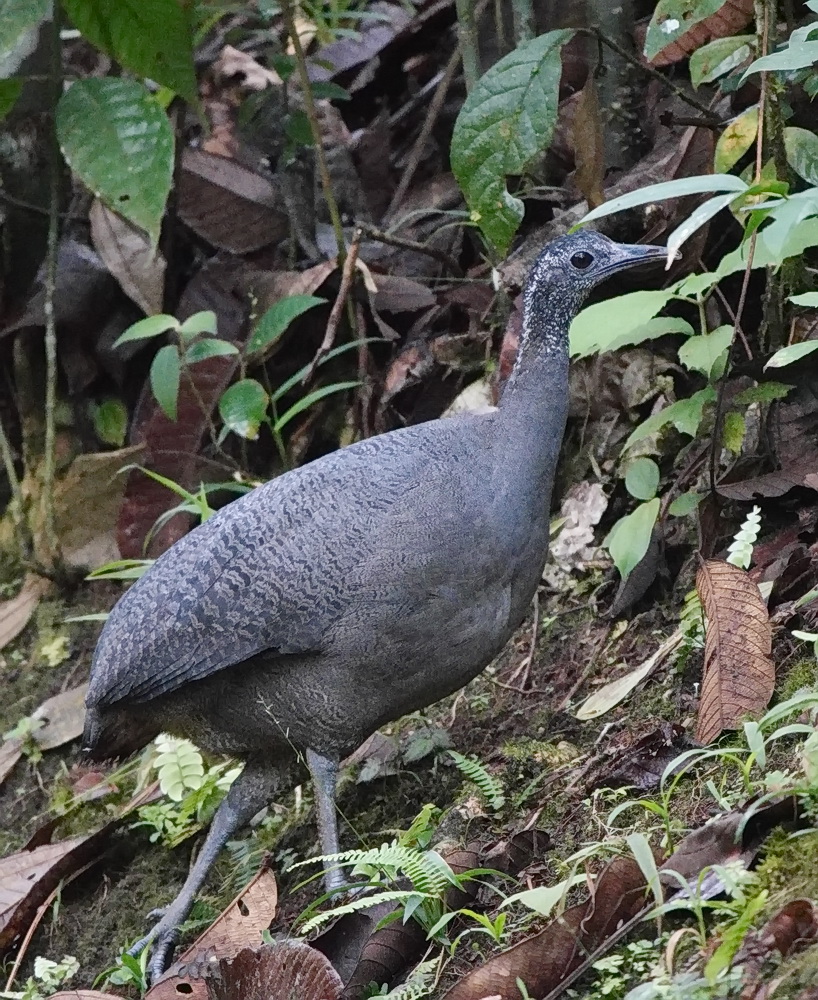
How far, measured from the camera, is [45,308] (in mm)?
6176

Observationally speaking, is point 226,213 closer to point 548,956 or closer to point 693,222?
point 693,222

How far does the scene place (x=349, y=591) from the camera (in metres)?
3.79

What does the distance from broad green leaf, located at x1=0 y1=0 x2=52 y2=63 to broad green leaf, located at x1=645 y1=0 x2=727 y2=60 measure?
252cm

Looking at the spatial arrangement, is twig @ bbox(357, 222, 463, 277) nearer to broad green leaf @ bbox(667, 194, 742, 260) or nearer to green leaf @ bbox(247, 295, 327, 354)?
green leaf @ bbox(247, 295, 327, 354)

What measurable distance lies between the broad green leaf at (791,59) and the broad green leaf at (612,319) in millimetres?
857

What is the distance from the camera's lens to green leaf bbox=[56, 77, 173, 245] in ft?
17.2

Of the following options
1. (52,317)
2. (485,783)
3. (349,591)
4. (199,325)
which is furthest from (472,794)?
(52,317)

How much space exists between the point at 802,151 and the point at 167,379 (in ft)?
8.62

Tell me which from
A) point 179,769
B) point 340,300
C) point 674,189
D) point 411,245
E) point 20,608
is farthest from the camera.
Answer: point 20,608

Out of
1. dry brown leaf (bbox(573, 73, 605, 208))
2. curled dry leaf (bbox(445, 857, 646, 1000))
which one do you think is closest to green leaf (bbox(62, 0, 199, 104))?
dry brown leaf (bbox(573, 73, 605, 208))

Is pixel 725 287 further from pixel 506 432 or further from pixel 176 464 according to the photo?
pixel 176 464

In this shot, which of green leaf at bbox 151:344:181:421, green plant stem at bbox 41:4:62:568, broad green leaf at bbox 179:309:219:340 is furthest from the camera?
green plant stem at bbox 41:4:62:568

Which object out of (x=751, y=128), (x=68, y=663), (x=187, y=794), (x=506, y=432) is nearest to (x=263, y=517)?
(x=506, y=432)

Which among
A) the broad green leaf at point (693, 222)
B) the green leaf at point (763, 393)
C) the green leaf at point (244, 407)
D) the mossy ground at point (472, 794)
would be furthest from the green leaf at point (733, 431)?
the green leaf at point (244, 407)
